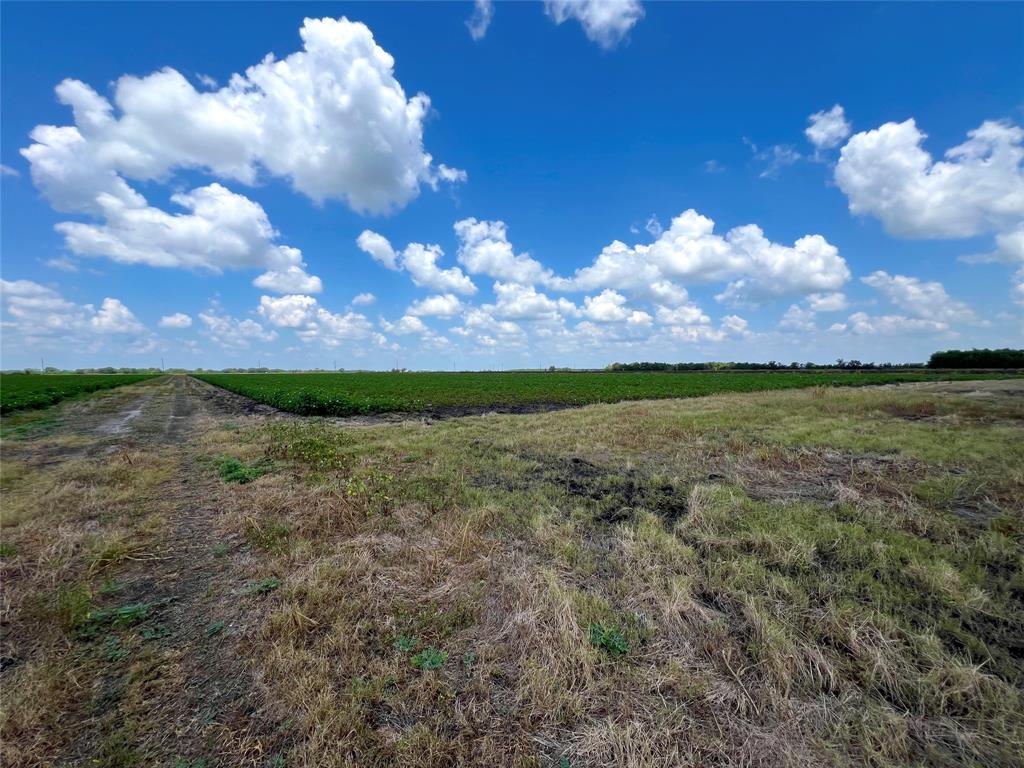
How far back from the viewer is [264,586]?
4.64 m

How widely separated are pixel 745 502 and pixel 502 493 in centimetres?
451

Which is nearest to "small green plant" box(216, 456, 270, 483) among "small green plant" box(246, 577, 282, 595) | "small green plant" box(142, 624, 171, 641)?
"small green plant" box(246, 577, 282, 595)

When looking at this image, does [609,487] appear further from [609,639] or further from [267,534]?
[267,534]

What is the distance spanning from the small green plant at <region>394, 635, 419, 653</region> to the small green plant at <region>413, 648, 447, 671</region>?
0.10 m

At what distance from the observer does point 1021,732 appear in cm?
290

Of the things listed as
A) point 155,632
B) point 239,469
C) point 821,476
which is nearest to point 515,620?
Result: point 155,632

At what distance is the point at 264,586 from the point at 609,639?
156 inches

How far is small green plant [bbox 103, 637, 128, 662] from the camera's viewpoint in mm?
3637

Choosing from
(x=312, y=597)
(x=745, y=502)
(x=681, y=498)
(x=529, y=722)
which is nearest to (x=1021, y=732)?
(x=529, y=722)

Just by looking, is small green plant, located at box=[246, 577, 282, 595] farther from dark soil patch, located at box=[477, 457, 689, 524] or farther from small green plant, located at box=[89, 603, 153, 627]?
dark soil patch, located at box=[477, 457, 689, 524]

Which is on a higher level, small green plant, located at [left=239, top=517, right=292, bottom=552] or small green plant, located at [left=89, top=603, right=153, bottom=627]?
small green plant, located at [left=239, top=517, right=292, bottom=552]

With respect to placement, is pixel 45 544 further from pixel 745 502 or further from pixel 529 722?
pixel 745 502

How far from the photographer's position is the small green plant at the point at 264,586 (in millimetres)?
4605

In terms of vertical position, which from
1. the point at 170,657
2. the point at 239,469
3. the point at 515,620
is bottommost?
the point at 170,657
